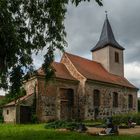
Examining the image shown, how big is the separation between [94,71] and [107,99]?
377cm

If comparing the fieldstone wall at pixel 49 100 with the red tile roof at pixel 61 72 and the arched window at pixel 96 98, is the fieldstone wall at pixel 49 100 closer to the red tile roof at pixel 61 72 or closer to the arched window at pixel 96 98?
the red tile roof at pixel 61 72

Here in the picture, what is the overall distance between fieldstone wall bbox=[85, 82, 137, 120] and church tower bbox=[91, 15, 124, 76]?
3.33 meters

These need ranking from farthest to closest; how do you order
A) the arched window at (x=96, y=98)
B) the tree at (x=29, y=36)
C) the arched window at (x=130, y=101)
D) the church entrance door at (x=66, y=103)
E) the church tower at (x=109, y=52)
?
the arched window at (x=130, y=101), the church tower at (x=109, y=52), the arched window at (x=96, y=98), the church entrance door at (x=66, y=103), the tree at (x=29, y=36)

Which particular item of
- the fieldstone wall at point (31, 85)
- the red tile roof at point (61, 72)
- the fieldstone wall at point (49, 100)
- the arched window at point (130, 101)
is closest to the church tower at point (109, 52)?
the arched window at point (130, 101)

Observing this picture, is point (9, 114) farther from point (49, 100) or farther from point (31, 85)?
point (49, 100)

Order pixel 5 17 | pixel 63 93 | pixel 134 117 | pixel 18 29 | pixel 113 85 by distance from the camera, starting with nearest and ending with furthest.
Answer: pixel 5 17 < pixel 18 29 < pixel 134 117 < pixel 63 93 < pixel 113 85

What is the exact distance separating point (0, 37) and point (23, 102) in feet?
68.1

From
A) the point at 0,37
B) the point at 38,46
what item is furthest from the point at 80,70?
the point at 0,37

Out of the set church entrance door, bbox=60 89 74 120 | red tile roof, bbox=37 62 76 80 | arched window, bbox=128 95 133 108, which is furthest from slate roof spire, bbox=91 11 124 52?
church entrance door, bbox=60 89 74 120

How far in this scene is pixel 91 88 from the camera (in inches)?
1487

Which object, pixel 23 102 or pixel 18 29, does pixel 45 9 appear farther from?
pixel 23 102

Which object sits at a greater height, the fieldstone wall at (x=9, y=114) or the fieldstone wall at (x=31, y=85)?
the fieldstone wall at (x=31, y=85)

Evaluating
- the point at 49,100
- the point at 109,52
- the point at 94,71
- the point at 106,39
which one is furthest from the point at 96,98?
the point at 106,39

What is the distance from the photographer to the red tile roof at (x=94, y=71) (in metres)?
38.8
